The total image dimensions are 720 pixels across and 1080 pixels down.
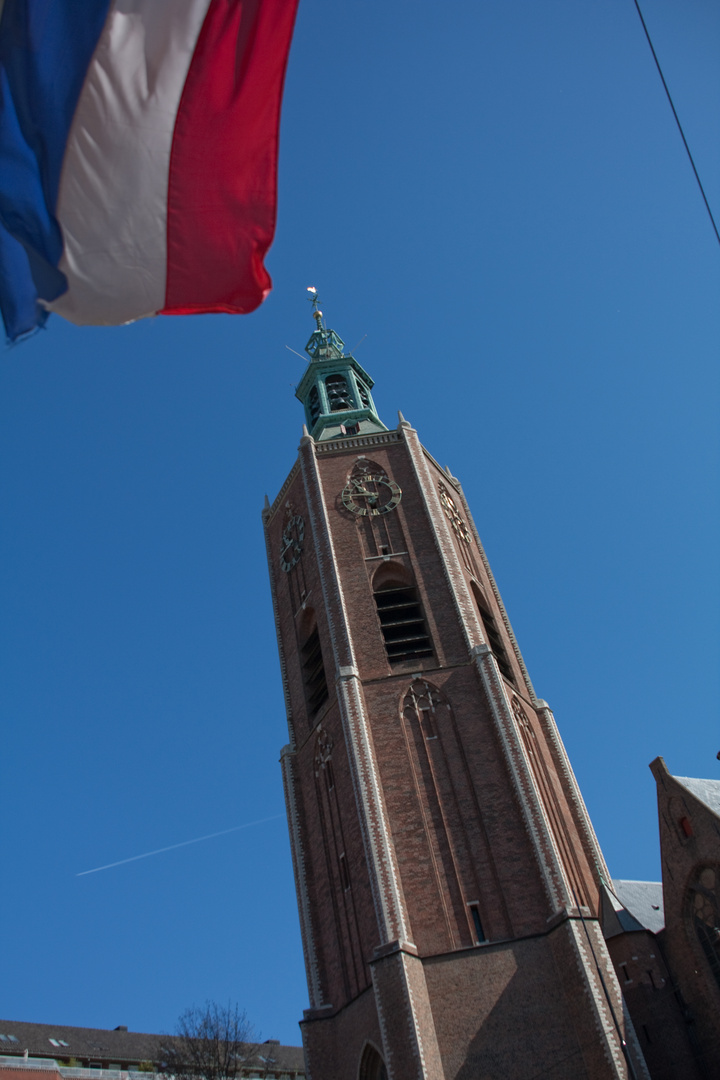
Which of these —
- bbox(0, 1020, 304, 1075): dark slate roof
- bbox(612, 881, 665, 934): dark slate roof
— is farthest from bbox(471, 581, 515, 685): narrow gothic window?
bbox(0, 1020, 304, 1075): dark slate roof

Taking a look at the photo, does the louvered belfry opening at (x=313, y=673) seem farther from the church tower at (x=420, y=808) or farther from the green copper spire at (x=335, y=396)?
the green copper spire at (x=335, y=396)

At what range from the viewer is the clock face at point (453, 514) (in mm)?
38406

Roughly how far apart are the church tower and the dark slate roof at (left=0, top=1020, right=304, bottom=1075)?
61.2 feet

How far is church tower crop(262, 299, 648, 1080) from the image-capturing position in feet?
76.7

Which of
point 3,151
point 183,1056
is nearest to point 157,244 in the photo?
point 3,151

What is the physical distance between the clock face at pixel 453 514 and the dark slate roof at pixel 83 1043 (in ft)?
87.8

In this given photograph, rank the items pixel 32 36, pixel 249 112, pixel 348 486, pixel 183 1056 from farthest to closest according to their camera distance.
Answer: pixel 348 486, pixel 183 1056, pixel 249 112, pixel 32 36

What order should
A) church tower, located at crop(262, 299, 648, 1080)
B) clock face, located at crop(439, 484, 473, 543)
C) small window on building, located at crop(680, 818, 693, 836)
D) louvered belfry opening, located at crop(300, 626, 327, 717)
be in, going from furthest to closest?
clock face, located at crop(439, 484, 473, 543)
louvered belfry opening, located at crop(300, 626, 327, 717)
small window on building, located at crop(680, 818, 693, 836)
church tower, located at crop(262, 299, 648, 1080)

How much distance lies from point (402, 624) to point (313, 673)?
4391 millimetres

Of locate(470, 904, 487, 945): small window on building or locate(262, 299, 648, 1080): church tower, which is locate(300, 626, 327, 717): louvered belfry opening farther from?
locate(470, 904, 487, 945): small window on building

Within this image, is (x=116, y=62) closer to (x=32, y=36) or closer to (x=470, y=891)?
(x=32, y=36)

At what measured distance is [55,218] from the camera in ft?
28.3

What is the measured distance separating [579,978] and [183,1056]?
15879 millimetres

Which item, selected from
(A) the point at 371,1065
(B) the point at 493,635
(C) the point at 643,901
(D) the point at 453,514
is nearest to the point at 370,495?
(D) the point at 453,514
